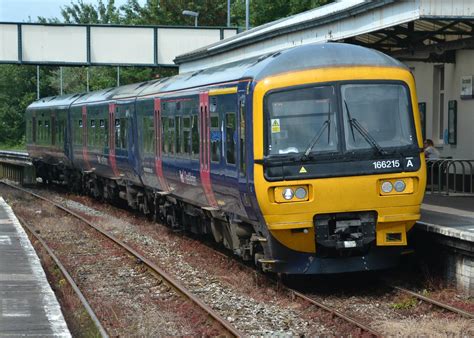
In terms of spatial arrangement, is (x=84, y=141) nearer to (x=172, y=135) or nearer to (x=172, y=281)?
(x=172, y=135)

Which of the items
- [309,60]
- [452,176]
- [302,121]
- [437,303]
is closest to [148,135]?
[452,176]

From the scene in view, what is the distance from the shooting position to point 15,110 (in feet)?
273

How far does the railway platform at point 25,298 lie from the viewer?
9.10 meters

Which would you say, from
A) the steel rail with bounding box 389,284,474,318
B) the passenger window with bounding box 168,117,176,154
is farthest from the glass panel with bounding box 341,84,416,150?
the passenger window with bounding box 168,117,176,154

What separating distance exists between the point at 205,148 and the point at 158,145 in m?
3.70

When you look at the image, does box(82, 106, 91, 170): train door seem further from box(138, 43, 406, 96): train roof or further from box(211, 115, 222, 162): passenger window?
box(138, 43, 406, 96): train roof

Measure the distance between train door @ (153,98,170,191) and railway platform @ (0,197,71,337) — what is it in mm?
2608

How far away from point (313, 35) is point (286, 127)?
8114mm

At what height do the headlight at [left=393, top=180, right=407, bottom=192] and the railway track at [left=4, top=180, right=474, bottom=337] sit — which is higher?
the headlight at [left=393, top=180, right=407, bottom=192]

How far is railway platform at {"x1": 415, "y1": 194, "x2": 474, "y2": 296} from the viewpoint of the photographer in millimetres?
11148

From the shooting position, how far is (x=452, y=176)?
19.3 m

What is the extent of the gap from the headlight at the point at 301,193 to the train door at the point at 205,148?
2.76 metres

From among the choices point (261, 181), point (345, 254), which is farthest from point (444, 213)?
point (261, 181)

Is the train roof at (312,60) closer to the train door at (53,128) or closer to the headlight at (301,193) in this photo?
the headlight at (301,193)
